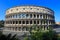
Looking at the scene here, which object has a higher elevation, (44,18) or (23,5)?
(23,5)

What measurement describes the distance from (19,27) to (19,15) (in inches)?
244

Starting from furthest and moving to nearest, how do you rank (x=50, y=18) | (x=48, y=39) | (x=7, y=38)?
(x=50, y=18) < (x=48, y=39) < (x=7, y=38)

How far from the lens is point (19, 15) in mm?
64562

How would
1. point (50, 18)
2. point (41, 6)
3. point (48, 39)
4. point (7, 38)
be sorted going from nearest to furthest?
1. point (7, 38)
2. point (48, 39)
3. point (41, 6)
4. point (50, 18)

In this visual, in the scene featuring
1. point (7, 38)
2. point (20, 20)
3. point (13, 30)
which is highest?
point (20, 20)

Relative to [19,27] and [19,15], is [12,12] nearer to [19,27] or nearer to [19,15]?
[19,15]

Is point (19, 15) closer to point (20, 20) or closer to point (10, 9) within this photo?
point (20, 20)

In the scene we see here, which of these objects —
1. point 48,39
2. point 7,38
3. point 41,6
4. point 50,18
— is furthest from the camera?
point 50,18

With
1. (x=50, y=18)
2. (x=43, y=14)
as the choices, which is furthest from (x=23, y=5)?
(x=50, y=18)

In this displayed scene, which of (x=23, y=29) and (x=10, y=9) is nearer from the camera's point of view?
(x=23, y=29)

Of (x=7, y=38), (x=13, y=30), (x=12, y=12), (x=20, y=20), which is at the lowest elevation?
(x=7, y=38)

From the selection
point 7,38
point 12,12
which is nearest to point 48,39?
point 7,38

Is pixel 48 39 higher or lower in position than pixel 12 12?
lower

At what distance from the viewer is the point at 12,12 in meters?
66.9
